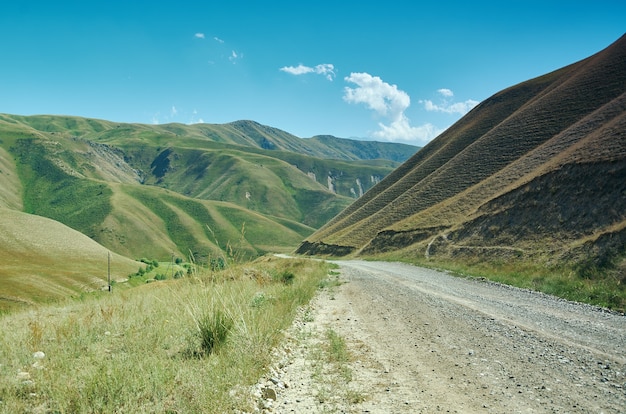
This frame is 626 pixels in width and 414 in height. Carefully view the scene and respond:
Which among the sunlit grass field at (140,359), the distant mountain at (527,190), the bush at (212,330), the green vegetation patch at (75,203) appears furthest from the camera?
the green vegetation patch at (75,203)

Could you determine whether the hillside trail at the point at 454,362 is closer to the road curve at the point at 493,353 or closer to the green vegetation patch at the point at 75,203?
the road curve at the point at 493,353

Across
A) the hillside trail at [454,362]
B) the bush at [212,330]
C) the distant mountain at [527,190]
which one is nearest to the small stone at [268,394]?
the hillside trail at [454,362]

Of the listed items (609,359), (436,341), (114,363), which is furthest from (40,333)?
(609,359)

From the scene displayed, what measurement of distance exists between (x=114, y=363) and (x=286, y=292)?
815 centimetres

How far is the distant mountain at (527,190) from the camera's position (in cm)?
2598

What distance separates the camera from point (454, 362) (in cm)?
673

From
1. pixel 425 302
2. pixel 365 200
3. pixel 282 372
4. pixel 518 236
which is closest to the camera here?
pixel 282 372

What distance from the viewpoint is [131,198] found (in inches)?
7402

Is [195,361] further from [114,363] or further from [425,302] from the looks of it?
[425,302]

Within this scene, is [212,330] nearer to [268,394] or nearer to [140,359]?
[140,359]

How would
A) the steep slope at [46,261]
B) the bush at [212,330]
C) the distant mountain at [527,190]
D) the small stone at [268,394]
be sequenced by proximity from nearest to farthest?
the small stone at [268,394], the bush at [212,330], the distant mountain at [527,190], the steep slope at [46,261]

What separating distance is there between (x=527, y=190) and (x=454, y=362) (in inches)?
1321

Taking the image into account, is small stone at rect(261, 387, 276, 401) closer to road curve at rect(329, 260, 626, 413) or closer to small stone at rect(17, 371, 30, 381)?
road curve at rect(329, 260, 626, 413)

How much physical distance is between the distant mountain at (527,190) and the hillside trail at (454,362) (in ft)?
31.9
